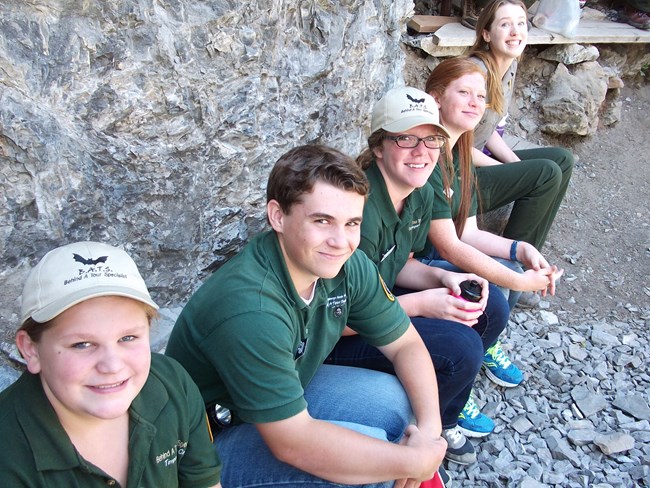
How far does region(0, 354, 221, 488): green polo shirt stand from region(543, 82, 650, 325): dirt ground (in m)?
3.31

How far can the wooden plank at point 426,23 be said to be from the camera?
5686 millimetres

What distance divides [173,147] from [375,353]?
126 centimetres

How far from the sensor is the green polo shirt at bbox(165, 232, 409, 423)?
5.88ft

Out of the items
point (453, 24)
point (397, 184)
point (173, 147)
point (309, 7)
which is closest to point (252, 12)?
point (309, 7)

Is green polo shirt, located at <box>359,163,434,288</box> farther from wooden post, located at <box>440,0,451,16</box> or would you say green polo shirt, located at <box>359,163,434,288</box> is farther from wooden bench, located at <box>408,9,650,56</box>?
wooden post, located at <box>440,0,451,16</box>

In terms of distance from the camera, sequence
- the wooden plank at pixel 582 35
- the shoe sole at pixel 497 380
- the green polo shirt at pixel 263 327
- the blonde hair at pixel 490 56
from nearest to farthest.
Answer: the green polo shirt at pixel 263 327
the shoe sole at pixel 497 380
the blonde hair at pixel 490 56
the wooden plank at pixel 582 35

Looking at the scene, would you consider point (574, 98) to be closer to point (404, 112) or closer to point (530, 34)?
point (530, 34)

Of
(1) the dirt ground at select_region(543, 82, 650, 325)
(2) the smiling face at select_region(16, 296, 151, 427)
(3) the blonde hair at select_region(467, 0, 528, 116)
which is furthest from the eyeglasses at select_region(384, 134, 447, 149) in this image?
(1) the dirt ground at select_region(543, 82, 650, 325)

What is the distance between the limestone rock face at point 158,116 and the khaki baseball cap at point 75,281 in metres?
0.98

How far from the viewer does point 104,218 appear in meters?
2.52

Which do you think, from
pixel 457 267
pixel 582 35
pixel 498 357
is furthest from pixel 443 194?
pixel 582 35

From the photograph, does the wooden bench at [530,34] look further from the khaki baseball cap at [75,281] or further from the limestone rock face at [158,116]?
the khaki baseball cap at [75,281]

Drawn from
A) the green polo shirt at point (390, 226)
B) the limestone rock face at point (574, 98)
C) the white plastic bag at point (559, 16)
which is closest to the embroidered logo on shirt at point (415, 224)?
the green polo shirt at point (390, 226)

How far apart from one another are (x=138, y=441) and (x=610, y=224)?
5104 mm
